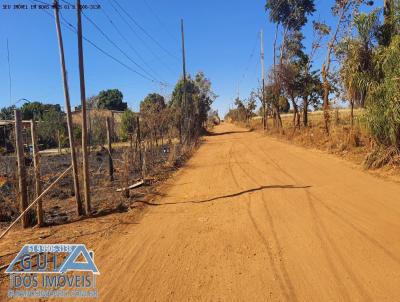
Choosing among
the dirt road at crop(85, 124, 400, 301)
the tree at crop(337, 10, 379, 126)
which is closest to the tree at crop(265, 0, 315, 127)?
the tree at crop(337, 10, 379, 126)

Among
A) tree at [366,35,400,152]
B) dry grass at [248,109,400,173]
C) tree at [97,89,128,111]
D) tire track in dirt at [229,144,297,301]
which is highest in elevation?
tree at [97,89,128,111]

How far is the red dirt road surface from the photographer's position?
4.30m

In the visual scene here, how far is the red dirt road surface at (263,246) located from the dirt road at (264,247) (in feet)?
0.04

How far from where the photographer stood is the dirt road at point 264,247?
430 cm

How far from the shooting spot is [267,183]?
10.4 meters

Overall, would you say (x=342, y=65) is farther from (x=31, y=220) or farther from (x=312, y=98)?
(x=312, y=98)

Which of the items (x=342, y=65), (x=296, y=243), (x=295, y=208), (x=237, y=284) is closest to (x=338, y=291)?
(x=237, y=284)

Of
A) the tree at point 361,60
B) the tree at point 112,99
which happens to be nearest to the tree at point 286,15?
the tree at point 361,60

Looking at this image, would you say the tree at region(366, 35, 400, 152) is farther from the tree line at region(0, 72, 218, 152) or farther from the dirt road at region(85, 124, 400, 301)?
the tree line at region(0, 72, 218, 152)

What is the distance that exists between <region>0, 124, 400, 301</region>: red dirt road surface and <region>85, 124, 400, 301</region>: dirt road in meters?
0.01

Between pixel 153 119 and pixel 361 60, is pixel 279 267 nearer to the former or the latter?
pixel 361 60

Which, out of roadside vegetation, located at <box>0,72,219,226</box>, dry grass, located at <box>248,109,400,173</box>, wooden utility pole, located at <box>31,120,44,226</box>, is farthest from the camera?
dry grass, located at <box>248,109,400,173</box>

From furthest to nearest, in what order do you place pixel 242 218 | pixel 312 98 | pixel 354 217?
pixel 312 98, pixel 242 218, pixel 354 217

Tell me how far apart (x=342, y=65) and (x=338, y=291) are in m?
11.9
